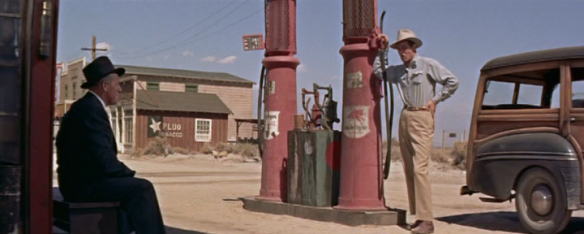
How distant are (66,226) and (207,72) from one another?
175 feet

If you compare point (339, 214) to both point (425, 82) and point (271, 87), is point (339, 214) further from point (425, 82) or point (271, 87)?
point (271, 87)

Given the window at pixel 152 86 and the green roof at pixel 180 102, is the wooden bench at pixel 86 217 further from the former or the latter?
the window at pixel 152 86

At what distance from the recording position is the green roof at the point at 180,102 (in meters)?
46.9

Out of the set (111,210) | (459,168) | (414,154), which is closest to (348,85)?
(414,154)

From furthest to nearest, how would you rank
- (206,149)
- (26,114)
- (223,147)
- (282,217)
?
(206,149) < (223,147) < (282,217) < (26,114)

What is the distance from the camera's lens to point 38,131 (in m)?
4.04

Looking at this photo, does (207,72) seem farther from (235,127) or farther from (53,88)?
(53,88)

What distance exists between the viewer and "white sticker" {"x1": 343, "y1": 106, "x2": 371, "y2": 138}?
29.9 feet

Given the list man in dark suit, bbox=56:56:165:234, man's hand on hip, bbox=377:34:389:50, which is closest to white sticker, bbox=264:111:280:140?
man's hand on hip, bbox=377:34:389:50

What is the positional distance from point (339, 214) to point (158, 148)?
1346 inches

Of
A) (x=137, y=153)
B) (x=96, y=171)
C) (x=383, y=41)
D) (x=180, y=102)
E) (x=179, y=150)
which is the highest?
(x=180, y=102)

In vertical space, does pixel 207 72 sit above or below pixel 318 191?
above

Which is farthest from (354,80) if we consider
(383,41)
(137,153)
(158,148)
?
(158,148)

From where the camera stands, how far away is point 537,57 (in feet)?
29.3
